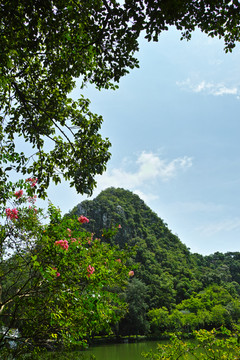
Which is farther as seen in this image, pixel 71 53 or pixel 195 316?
pixel 195 316

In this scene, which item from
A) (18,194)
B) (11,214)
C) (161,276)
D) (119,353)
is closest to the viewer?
(11,214)

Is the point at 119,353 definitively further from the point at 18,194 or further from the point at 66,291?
the point at 66,291

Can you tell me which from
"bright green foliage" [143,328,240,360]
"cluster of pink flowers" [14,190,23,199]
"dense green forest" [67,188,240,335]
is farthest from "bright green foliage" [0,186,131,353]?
"cluster of pink flowers" [14,190,23,199]

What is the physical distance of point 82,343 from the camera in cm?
306


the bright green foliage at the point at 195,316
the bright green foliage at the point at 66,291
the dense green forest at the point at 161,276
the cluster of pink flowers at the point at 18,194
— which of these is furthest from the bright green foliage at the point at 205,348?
the bright green foliage at the point at 195,316

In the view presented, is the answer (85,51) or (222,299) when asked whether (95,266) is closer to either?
(85,51)

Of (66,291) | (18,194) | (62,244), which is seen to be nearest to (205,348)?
(66,291)

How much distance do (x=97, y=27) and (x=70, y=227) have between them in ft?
7.62

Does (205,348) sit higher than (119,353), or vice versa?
(205,348)

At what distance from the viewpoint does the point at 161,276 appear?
52.2 m

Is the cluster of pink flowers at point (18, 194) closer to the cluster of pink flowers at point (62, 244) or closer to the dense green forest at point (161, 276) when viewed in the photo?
the dense green forest at point (161, 276)

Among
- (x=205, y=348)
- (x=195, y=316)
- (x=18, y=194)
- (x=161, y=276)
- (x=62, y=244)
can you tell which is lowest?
(x=195, y=316)

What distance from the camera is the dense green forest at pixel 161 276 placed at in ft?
112

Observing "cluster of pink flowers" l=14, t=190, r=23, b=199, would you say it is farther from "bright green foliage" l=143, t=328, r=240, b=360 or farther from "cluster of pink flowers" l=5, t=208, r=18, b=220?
"bright green foliage" l=143, t=328, r=240, b=360
